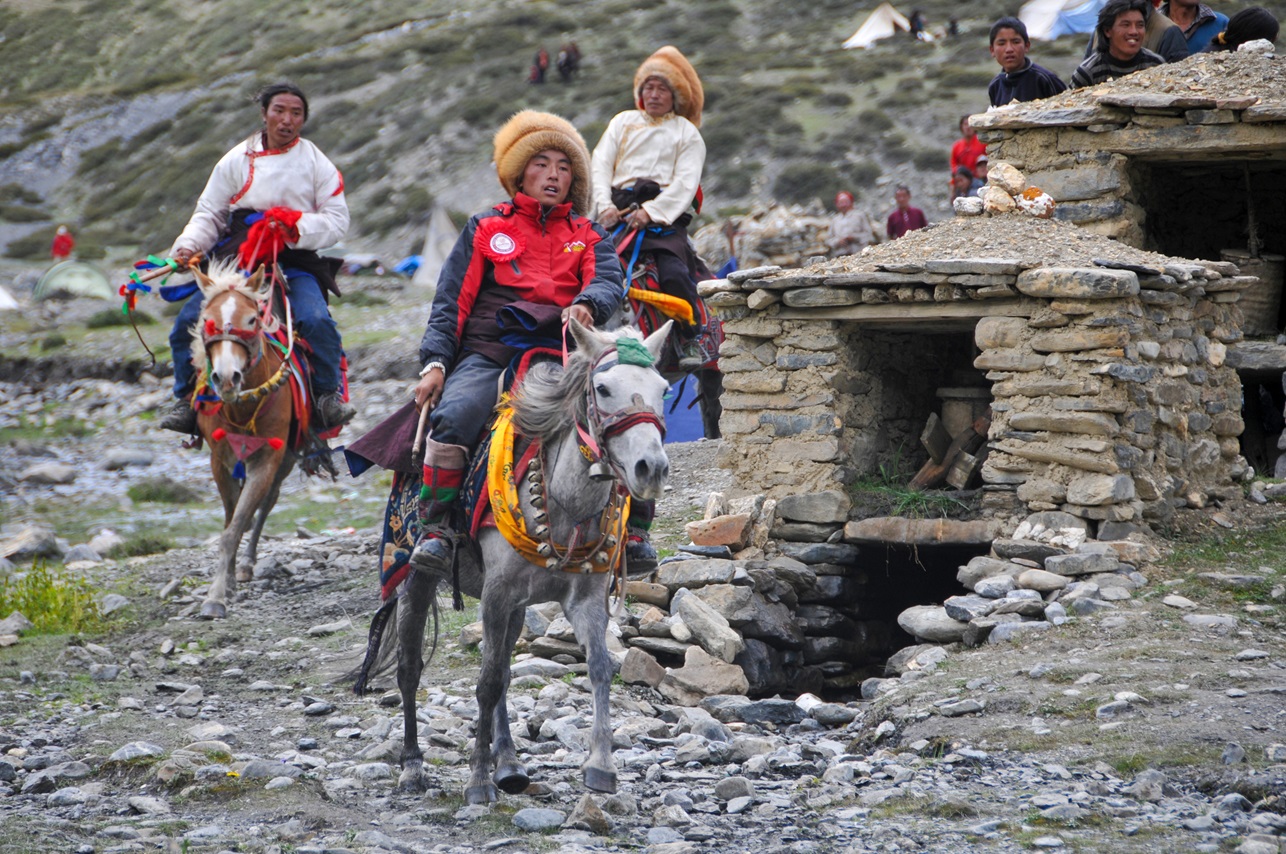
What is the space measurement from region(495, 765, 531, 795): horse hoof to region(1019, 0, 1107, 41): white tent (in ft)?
95.5

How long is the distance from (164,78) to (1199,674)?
57459mm

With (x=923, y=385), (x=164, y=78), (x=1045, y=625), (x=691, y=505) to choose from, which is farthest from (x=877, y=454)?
(x=164, y=78)

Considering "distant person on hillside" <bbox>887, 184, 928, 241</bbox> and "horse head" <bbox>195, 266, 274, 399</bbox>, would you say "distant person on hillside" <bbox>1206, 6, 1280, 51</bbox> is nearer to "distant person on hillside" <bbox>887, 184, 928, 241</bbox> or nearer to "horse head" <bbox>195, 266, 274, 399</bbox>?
"distant person on hillside" <bbox>887, 184, 928, 241</bbox>

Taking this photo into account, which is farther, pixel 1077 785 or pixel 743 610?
pixel 743 610

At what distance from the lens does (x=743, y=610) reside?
7.80 m

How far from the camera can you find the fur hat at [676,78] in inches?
367

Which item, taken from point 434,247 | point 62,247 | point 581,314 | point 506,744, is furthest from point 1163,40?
point 62,247

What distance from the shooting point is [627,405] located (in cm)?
436

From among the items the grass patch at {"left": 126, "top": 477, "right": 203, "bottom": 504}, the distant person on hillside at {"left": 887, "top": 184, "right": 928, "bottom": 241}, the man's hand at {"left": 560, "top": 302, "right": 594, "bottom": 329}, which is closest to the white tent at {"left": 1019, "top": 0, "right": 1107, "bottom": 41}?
the distant person on hillside at {"left": 887, "top": 184, "right": 928, "bottom": 241}

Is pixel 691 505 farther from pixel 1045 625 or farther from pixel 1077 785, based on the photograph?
pixel 1077 785

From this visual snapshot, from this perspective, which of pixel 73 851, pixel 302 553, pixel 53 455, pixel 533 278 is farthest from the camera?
pixel 53 455

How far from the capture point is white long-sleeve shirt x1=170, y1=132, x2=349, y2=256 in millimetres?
9359

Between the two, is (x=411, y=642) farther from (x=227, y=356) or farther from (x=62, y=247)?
(x=62, y=247)

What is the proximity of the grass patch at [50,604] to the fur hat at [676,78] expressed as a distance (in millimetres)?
5176
